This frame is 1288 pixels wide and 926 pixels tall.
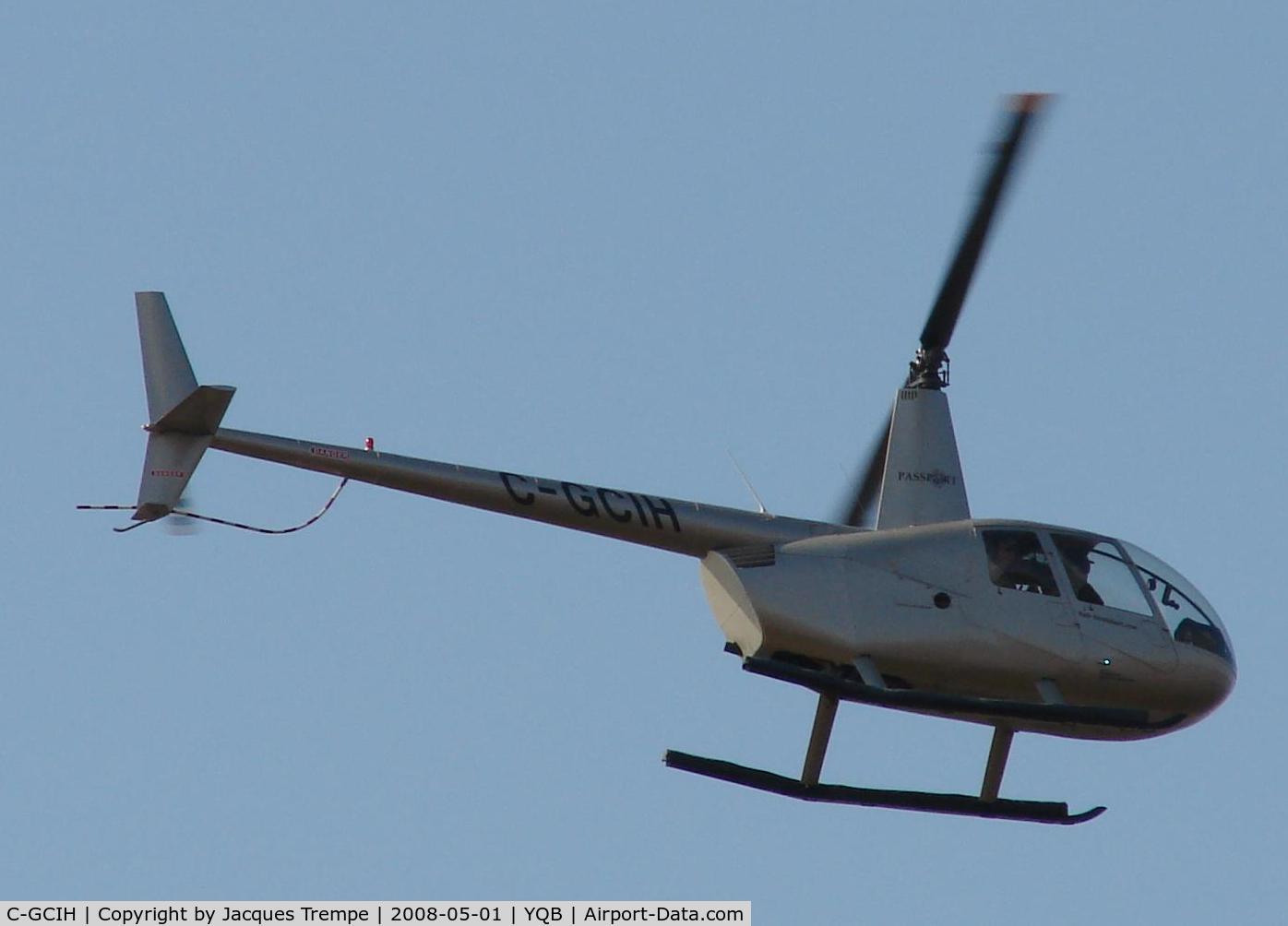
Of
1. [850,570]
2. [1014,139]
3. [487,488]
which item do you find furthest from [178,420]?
[1014,139]

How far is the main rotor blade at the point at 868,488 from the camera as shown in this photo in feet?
83.1

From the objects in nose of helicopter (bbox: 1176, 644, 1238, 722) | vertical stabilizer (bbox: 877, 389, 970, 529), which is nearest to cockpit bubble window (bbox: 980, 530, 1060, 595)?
vertical stabilizer (bbox: 877, 389, 970, 529)

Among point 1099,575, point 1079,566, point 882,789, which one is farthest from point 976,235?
point 882,789

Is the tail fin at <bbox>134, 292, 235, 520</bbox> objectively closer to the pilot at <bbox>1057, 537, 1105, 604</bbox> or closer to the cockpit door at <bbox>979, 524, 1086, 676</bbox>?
the cockpit door at <bbox>979, 524, 1086, 676</bbox>

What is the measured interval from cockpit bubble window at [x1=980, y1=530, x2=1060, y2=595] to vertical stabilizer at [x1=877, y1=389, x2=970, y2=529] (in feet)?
3.09

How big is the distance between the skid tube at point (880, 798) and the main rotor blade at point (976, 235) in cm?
411

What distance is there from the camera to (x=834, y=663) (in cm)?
2252

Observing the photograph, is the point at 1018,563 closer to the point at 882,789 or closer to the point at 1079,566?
the point at 1079,566

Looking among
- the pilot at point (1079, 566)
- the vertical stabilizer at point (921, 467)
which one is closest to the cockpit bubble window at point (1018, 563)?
the pilot at point (1079, 566)

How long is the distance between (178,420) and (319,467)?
1.20 m

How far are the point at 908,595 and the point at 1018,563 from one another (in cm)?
108

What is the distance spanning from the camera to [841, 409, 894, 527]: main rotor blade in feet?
83.1

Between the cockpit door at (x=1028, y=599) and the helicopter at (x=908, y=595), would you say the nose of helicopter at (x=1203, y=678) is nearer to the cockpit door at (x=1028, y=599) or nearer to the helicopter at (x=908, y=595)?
the helicopter at (x=908, y=595)

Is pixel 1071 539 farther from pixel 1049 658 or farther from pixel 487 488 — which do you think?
pixel 487 488
